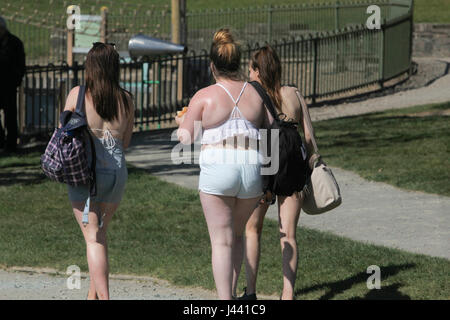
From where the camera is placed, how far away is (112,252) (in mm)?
7504

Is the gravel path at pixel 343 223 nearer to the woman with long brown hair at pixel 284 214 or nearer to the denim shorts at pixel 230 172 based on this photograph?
the woman with long brown hair at pixel 284 214

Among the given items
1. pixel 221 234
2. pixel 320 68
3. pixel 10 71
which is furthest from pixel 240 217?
pixel 320 68

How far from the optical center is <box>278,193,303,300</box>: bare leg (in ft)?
19.4

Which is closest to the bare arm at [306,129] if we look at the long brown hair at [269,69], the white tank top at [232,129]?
the long brown hair at [269,69]

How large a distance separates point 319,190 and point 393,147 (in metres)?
A: 6.68

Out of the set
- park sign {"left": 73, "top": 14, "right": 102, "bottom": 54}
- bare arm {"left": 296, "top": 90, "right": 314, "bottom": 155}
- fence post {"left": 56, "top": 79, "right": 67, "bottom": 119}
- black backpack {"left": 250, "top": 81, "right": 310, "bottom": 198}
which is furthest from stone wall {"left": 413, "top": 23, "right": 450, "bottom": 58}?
black backpack {"left": 250, "top": 81, "right": 310, "bottom": 198}

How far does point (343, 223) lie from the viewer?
28.2 ft

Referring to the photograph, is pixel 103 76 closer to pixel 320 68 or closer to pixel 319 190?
pixel 319 190

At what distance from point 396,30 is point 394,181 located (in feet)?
32.9

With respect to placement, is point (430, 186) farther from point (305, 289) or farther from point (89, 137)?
point (89, 137)

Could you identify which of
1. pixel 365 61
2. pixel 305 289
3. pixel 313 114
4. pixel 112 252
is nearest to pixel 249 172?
pixel 305 289

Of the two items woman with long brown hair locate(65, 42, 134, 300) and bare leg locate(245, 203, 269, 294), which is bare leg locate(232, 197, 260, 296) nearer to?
bare leg locate(245, 203, 269, 294)

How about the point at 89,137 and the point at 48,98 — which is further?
the point at 48,98

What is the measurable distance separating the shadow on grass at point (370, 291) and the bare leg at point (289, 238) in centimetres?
43
